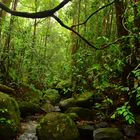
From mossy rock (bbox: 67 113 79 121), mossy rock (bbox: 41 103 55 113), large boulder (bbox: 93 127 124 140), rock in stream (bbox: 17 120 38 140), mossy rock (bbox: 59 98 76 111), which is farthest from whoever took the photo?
mossy rock (bbox: 41 103 55 113)

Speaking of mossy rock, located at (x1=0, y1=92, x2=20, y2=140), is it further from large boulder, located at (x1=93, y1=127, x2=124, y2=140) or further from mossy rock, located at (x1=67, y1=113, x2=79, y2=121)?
large boulder, located at (x1=93, y1=127, x2=124, y2=140)

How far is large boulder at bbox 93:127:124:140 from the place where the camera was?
9031 mm

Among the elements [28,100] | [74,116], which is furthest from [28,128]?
[28,100]

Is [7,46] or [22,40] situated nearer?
[22,40]

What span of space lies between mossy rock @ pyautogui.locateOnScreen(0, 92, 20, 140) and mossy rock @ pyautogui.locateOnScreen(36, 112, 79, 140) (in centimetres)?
87

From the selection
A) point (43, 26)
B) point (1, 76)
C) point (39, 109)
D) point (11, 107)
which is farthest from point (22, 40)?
point (43, 26)

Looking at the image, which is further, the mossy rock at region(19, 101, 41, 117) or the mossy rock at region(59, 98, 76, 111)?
the mossy rock at region(59, 98, 76, 111)

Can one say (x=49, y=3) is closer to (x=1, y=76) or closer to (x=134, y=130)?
(x=1, y=76)

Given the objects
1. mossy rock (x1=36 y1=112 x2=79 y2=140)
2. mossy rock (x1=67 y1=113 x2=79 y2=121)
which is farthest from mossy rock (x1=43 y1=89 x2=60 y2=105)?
mossy rock (x1=36 y1=112 x2=79 y2=140)

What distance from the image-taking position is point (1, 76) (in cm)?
1471

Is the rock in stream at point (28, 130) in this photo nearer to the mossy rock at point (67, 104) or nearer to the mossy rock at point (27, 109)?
the mossy rock at point (27, 109)

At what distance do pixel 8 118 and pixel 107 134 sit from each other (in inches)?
134

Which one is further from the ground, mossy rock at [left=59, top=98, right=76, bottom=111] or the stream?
mossy rock at [left=59, top=98, right=76, bottom=111]

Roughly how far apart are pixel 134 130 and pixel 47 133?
3.03 metres
